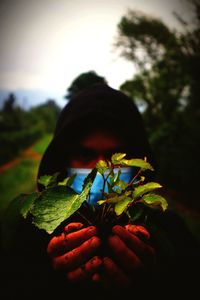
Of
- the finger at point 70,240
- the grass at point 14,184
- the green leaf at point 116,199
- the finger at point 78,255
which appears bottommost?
the grass at point 14,184

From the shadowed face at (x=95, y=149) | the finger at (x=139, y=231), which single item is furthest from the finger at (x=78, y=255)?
the shadowed face at (x=95, y=149)

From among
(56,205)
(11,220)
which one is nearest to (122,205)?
(56,205)

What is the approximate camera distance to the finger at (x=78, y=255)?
0.95m

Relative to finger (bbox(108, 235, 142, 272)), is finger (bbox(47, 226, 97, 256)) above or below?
above

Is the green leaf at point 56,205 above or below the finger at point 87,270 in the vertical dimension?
above

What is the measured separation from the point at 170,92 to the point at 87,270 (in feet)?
44.7

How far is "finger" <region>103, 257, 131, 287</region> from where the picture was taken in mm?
962

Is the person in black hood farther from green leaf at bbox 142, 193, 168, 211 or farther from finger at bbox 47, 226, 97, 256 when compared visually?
green leaf at bbox 142, 193, 168, 211

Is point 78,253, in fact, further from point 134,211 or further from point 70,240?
point 134,211

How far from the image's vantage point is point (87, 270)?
0.96m

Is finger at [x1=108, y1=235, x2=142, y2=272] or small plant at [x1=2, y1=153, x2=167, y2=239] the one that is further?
finger at [x1=108, y1=235, x2=142, y2=272]

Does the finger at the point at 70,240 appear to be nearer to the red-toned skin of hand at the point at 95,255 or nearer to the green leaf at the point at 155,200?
the red-toned skin of hand at the point at 95,255

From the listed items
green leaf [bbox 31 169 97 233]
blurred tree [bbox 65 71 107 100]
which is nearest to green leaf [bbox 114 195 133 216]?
green leaf [bbox 31 169 97 233]

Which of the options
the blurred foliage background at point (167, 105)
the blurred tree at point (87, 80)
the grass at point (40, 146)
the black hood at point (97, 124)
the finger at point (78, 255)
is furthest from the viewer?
the grass at point (40, 146)
